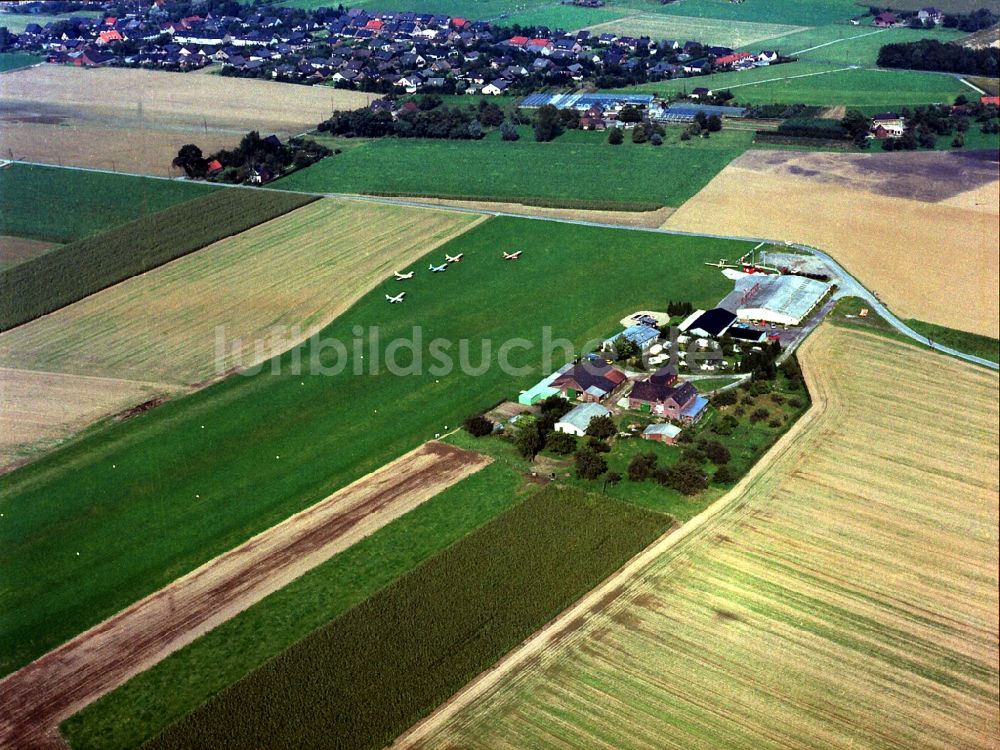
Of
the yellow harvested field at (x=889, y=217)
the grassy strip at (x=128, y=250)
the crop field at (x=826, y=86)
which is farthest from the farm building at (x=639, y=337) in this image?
the crop field at (x=826, y=86)

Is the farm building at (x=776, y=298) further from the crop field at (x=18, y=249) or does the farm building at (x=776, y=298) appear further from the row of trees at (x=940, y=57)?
the row of trees at (x=940, y=57)

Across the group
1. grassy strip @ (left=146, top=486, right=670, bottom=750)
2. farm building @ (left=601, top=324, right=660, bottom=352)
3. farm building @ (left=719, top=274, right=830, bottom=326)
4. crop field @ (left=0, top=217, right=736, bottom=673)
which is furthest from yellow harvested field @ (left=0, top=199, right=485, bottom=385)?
grassy strip @ (left=146, top=486, right=670, bottom=750)

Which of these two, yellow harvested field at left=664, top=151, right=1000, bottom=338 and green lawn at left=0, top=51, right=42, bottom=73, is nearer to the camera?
yellow harvested field at left=664, top=151, right=1000, bottom=338

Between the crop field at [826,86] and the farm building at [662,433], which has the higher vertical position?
the crop field at [826,86]

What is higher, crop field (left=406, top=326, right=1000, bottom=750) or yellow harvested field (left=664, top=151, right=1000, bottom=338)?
yellow harvested field (left=664, top=151, right=1000, bottom=338)

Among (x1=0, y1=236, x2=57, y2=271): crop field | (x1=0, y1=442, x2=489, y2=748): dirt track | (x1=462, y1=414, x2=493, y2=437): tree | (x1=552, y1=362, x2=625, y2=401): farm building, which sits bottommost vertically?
(x1=0, y1=442, x2=489, y2=748): dirt track

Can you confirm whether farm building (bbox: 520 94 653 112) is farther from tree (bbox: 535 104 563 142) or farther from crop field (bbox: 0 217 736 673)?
crop field (bbox: 0 217 736 673)

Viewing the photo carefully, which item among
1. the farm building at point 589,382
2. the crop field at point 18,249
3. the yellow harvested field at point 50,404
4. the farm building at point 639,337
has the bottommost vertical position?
the yellow harvested field at point 50,404
